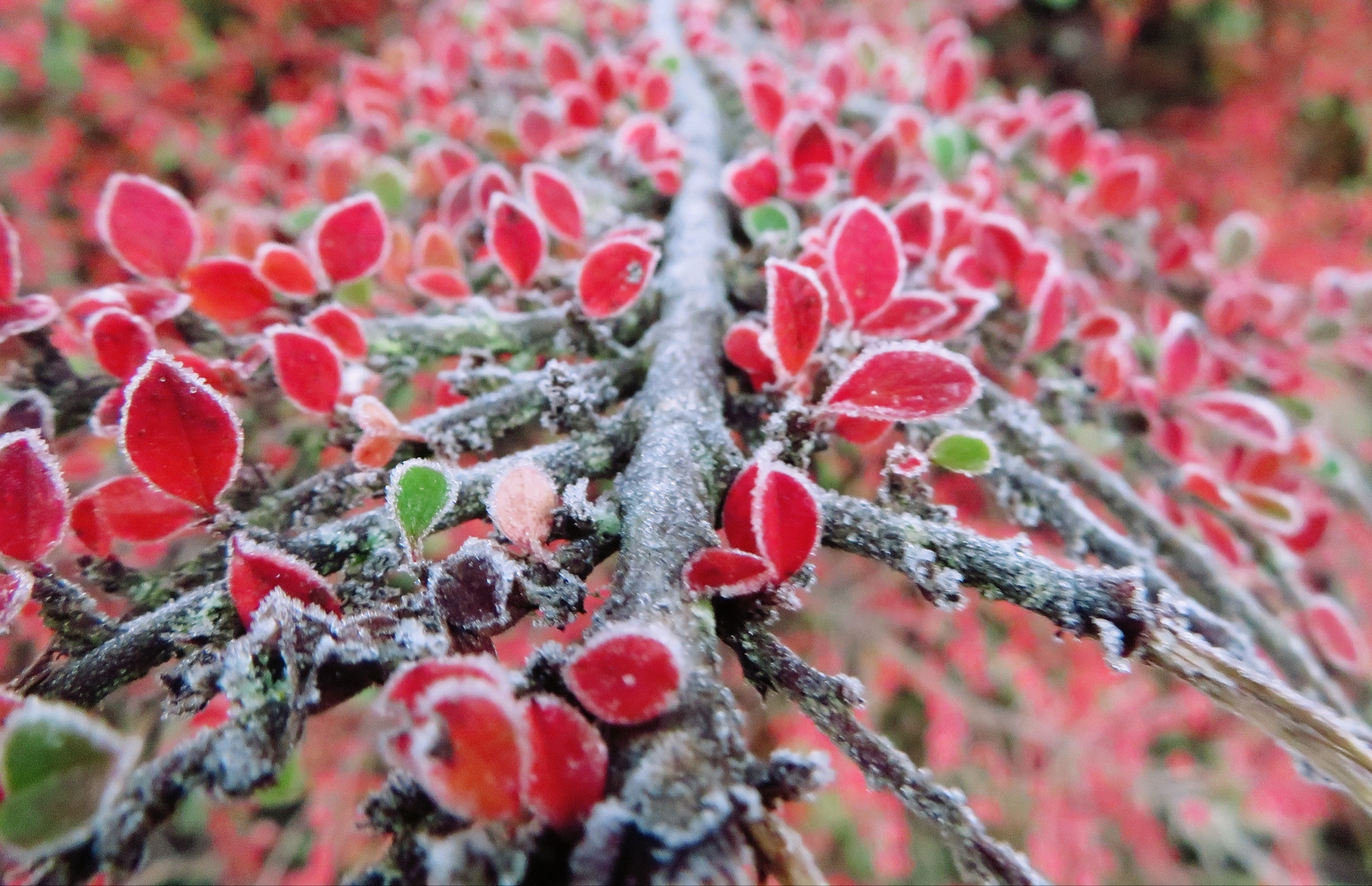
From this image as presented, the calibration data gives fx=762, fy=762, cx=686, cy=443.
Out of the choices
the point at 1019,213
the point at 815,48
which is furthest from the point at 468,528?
the point at 815,48

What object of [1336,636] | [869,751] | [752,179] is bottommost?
[1336,636]

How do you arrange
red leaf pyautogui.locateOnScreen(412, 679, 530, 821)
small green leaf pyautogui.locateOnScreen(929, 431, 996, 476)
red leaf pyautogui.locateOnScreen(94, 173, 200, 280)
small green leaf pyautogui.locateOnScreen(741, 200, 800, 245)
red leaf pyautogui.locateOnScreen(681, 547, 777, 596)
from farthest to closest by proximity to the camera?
small green leaf pyautogui.locateOnScreen(741, 200, 800, 245) → red leaf pyautogui.locateOnScreen(94, 173, 200, 280) → small green leaf pyautogui.locateOnScreen(929, 431, 996, 476) → red leaf pyautogui.locateOnScreen(681, 547, 777, 596) → red leaf pyautogui.locateOnScreen(412, 679, 530, 821)

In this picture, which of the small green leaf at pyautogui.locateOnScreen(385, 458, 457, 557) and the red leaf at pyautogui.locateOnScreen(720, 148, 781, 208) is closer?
the small green leaf at pyautogui.locateOnScreen(385, 458, 457, 557)

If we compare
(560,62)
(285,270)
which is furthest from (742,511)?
(560,62)

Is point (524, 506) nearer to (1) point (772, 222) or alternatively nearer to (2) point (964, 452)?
(2) point (964, 452)

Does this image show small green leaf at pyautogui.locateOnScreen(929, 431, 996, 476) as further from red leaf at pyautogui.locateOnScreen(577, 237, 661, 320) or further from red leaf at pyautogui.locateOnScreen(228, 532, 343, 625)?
red leaf at pyautogui.locateOnScreen(228, 532, 343, 625)

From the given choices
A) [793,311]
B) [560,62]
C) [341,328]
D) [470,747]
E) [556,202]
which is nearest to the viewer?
[470,747]

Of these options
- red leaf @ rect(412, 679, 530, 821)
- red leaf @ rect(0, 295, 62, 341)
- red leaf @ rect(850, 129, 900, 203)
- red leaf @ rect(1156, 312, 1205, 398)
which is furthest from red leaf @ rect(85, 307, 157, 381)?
red leaf @ rect(1156, 312, 1205, 398)

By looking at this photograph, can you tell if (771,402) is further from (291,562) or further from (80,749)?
(80,749)
